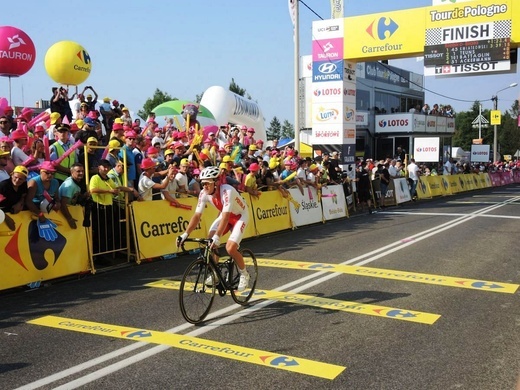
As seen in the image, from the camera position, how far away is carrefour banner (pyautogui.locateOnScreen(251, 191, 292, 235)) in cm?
1356

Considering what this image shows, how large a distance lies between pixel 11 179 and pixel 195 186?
464 cm

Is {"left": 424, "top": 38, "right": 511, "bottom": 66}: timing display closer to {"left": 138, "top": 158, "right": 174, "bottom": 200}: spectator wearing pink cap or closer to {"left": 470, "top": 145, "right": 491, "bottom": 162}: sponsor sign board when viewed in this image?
{"left": 138, "top": 158, "right": 174, "bottom": 200}: spectator wearing pink cap

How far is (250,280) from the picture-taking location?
733 centimetres

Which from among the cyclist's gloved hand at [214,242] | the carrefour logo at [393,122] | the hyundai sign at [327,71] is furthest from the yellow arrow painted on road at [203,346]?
the carrefour logo at [393,122]

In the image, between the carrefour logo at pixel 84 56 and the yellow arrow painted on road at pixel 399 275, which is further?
the carrefour logo at pixel 84 56

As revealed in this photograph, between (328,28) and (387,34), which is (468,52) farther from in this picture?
(328,28)

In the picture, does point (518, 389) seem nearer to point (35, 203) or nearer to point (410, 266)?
point (410, 266)

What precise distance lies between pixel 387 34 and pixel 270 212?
11644 millimetres

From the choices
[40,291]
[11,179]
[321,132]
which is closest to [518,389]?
[40,291]

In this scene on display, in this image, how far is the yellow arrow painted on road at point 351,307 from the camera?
633 centimetres

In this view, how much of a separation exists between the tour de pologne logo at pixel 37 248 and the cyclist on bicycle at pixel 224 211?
305 cm

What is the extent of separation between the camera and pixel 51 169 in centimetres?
834

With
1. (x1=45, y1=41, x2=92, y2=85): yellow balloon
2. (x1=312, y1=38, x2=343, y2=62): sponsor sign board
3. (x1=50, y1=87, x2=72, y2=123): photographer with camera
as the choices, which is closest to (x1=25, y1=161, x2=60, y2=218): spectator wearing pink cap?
(x1=50, y1=87, x2=72, y2=123): photographer with camera

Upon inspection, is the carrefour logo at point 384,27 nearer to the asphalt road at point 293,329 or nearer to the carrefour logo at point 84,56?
the carrefour logo at point 84,56
